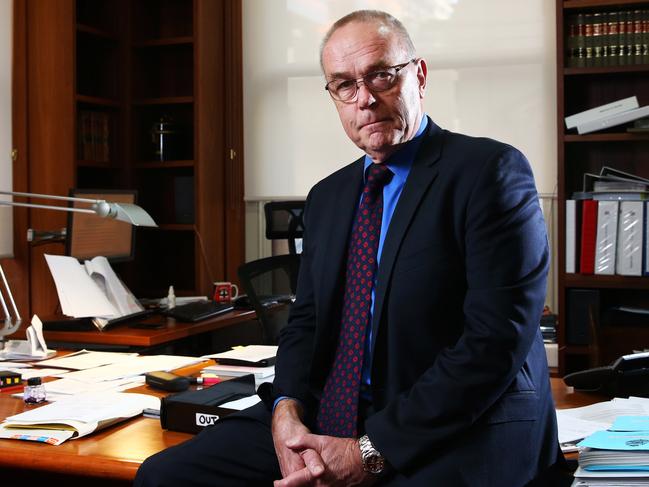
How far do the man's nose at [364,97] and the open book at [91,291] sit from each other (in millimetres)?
1785

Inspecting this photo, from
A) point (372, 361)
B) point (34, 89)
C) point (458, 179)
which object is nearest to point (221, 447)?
point (372, 361)

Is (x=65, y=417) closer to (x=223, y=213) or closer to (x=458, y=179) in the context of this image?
(x=458, y=179)

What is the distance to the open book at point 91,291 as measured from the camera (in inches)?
125

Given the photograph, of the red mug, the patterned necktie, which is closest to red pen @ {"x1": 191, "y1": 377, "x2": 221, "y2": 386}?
the patterned necktie

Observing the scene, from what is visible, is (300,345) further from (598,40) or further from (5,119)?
(5,119)

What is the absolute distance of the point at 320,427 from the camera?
5.54 ft

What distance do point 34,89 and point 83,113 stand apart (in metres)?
0.39

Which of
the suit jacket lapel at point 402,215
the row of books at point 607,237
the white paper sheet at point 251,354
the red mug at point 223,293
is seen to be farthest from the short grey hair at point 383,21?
the red mug at point 223,293

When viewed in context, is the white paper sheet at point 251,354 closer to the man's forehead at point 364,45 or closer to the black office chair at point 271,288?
the black office chair at point 271,288

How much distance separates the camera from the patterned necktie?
5.34 ft

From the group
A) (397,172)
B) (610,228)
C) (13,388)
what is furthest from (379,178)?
(610,228)

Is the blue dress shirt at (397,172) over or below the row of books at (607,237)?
over

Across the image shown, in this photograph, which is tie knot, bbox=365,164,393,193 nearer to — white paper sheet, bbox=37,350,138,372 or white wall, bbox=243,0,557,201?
white paper sheet, bbox=37,350,138,372

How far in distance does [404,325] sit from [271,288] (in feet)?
6.19
